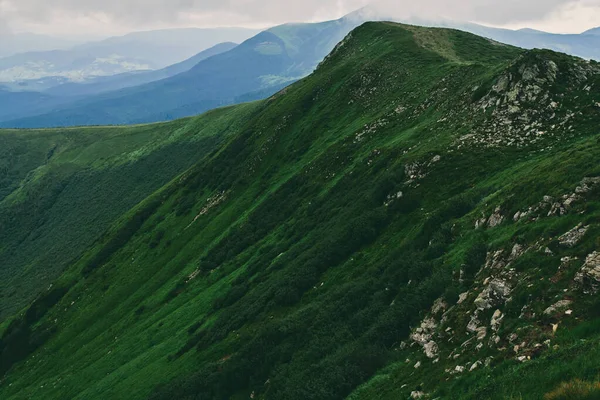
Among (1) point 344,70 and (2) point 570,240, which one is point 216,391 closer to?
(2) point 570,240

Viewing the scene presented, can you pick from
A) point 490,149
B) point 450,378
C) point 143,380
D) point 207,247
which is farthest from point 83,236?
point 450,378

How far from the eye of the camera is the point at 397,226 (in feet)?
142

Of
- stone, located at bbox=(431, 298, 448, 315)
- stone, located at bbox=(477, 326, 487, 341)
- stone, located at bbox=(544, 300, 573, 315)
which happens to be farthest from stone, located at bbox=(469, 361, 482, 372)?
stone, located at bbox=(431, 298, 448, 315)

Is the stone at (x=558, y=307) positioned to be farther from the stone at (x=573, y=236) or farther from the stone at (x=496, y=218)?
the stone at (x=496, y=218)

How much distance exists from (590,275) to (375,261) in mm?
21844

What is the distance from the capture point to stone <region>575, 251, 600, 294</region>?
18.4 meters

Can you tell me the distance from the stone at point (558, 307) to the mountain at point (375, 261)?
12 cm

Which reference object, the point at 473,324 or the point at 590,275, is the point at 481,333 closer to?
the point at 473,324

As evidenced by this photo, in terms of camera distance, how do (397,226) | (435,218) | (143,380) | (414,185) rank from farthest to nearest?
(143,380) → (414,185) → (397,226) → (435,218)

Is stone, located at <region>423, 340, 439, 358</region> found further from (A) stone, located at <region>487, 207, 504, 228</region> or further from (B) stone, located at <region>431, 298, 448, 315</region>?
(A) stone, located at <region>487, 207, 504, 228</region>

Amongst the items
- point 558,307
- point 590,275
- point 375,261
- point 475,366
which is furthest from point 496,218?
point 475,366

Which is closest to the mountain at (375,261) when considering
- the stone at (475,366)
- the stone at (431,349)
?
the stone at (475,366)

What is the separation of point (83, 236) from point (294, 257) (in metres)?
147

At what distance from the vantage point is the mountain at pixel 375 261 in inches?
822
